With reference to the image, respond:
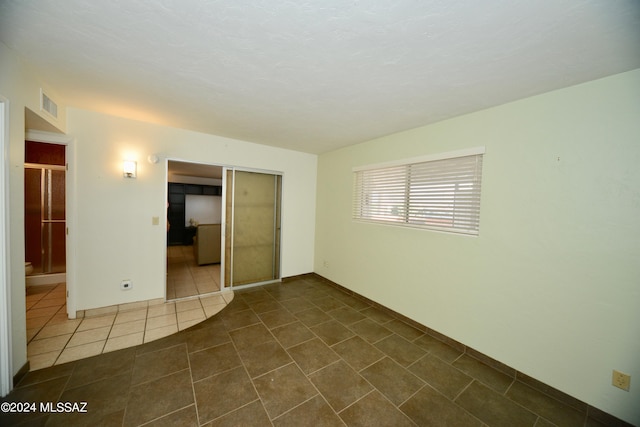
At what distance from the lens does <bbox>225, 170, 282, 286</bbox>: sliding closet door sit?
3766 mm

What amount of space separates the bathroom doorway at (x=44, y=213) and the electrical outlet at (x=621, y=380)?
7055 mm

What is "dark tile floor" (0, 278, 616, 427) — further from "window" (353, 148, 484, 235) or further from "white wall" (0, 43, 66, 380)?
"window" (353, 148, 484, 235)

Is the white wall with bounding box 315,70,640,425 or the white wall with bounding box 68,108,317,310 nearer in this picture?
the white wall with bounding box 315,70,640,425

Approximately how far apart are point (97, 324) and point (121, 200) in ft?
5.03

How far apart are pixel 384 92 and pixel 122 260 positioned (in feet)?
12.5

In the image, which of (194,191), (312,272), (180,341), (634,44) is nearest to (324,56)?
(634,44)

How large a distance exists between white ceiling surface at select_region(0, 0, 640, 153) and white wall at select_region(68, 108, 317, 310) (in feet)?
1.73

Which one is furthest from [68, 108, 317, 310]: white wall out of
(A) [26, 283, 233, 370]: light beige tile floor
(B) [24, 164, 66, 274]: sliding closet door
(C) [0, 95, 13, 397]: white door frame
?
(B) [24, 164, 66, 274]: sliding closet door

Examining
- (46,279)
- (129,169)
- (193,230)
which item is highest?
(129,169)

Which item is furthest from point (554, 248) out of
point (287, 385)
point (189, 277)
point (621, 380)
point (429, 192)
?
point (189, 277)

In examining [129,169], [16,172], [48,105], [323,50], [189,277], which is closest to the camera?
[323,50]

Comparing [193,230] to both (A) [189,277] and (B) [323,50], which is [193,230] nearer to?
(A) [189,277]

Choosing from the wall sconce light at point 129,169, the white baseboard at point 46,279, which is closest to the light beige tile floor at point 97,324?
the white baseboard at point 46,279

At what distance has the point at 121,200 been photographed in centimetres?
289
